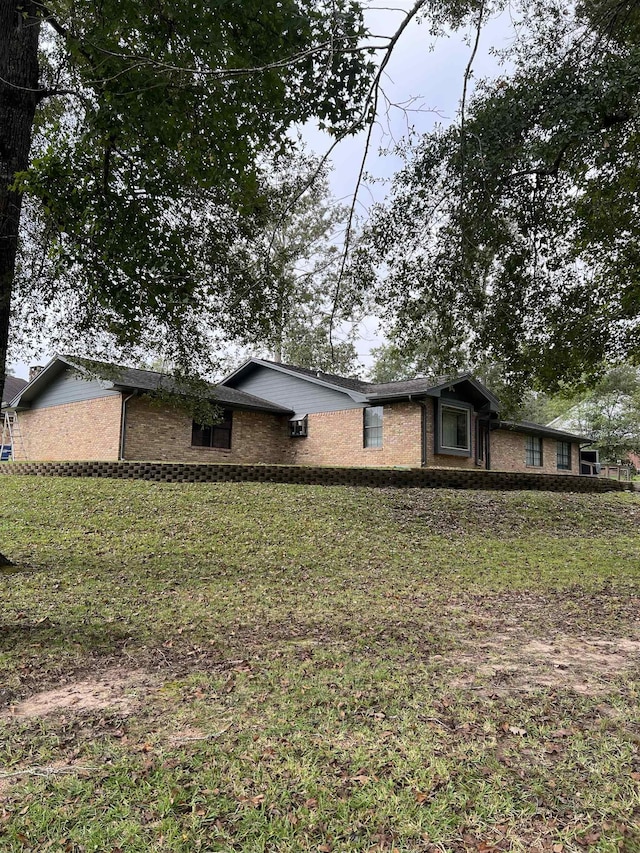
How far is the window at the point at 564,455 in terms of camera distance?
25.2 m

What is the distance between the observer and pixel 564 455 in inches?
1007

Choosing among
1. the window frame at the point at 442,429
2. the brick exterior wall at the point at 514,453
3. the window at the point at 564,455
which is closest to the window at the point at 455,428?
the window frame at the point at 442,429

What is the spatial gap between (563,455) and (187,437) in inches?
711

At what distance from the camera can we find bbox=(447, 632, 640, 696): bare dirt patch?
3.80m

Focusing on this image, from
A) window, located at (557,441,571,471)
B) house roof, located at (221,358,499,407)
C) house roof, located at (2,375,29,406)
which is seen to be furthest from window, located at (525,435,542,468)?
house roof, located at (2,375,29,406)

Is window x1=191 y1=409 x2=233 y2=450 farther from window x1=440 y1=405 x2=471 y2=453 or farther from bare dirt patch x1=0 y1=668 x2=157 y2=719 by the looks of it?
bare dirt patch x1=0 y1=668 x2=157 y2=719

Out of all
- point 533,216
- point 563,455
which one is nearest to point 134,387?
point 533,216

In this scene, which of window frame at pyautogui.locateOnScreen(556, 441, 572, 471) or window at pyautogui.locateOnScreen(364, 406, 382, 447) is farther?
window frame at pyautogui.locateOnScreen(556, 441, 572, 471)

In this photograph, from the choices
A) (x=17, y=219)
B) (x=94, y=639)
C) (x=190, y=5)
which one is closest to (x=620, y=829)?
(x=94, y=639)

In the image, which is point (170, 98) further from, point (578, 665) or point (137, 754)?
point (578, 665)

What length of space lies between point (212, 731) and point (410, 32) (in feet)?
20.7

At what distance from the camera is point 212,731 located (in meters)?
3.09

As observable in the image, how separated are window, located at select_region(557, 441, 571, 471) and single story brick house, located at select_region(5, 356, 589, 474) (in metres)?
3.95

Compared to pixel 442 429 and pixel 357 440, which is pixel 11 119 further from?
pixel 442 429
